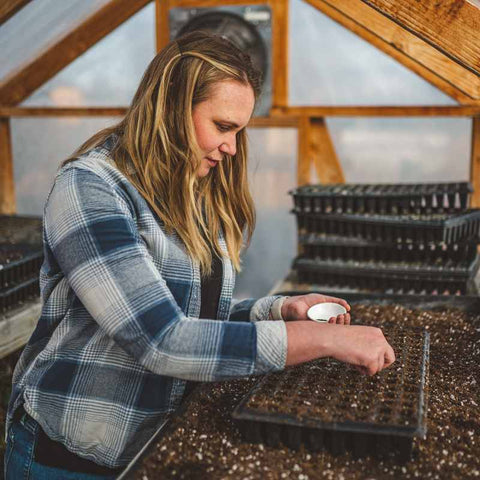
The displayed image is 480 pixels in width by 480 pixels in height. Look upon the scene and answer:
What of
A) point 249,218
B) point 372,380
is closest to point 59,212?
point 249,218

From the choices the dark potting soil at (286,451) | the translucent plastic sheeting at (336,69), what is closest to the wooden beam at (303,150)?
the translucent plastic sheeting at (336,69)

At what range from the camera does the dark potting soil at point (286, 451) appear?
1125 mm

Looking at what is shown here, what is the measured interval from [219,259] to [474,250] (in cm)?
163

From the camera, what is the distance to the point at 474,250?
2.76 m

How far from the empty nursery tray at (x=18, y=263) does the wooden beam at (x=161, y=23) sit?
5.20 ft

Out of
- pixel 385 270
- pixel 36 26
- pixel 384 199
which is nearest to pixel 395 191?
pixel 384 199

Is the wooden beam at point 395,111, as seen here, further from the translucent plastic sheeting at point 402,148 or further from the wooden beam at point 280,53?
the translucent plastic sheeting at point 402,148

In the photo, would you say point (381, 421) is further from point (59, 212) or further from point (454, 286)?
point (454, 286)

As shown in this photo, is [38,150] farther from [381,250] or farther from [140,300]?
[140,300]

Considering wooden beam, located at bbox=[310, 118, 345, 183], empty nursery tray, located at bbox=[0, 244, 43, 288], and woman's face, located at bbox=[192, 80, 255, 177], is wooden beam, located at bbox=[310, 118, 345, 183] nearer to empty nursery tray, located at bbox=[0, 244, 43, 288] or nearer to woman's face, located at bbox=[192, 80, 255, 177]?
empty nursery tray, located at bbox=[0, 244, 43, 288]

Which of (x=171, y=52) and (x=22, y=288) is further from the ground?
(x=171, y=52)

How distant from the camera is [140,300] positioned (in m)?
1.16

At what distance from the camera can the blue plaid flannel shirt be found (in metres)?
1.16

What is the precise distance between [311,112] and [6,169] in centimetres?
201
